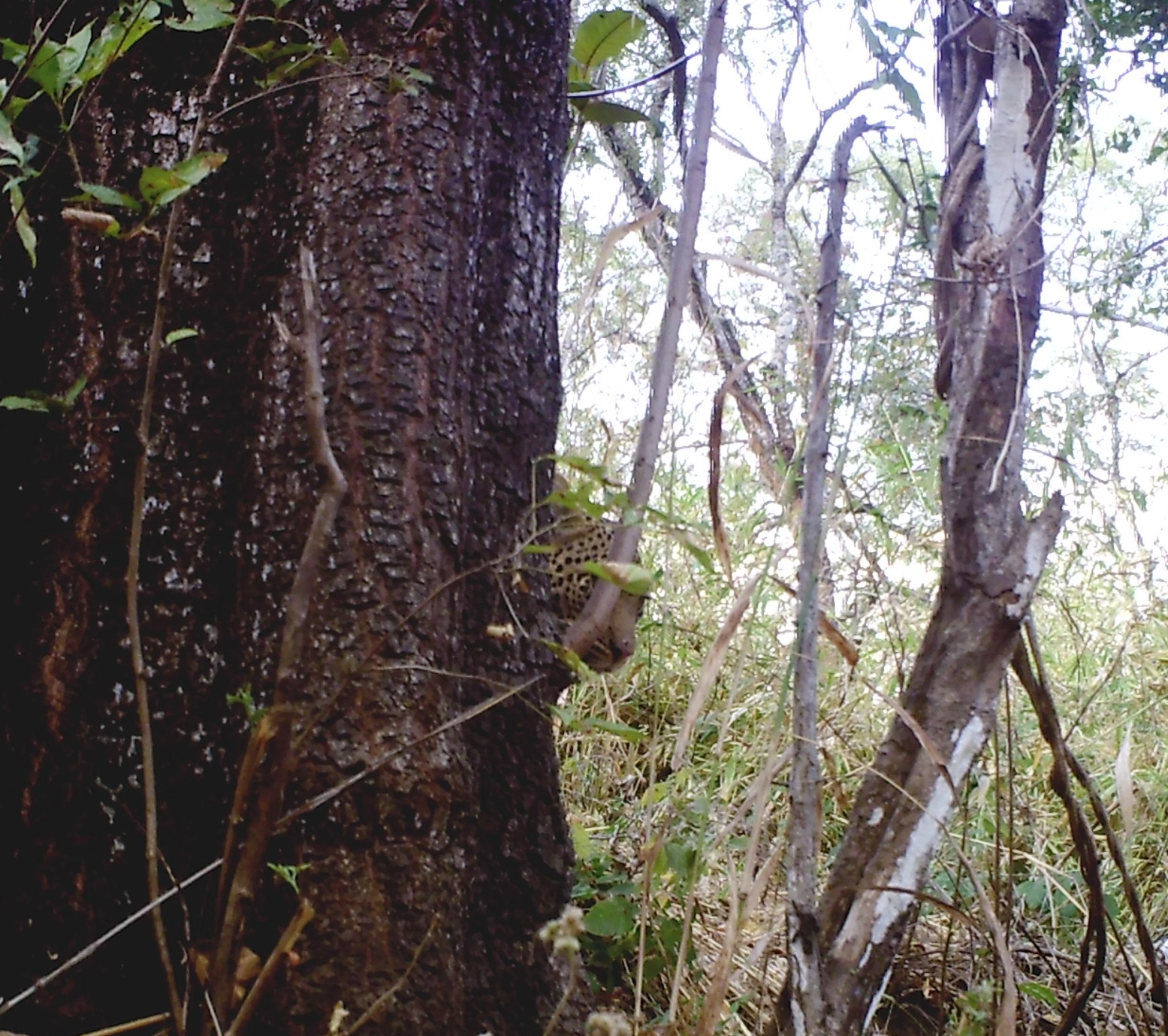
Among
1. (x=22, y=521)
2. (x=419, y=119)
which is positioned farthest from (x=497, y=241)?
(x=22, y=521)

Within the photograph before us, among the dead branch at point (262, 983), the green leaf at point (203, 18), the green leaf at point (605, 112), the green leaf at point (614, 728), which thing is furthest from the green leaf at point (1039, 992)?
the green leaf at point (203, 18)

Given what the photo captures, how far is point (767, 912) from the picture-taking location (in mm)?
2123

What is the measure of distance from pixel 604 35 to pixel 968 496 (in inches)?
35.1

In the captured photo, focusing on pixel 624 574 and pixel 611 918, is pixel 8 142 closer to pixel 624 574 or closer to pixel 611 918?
pixel 624 574

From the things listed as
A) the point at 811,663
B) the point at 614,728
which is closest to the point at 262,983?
the point at 614,728

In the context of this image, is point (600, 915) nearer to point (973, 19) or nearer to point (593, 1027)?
point (593, 1027)

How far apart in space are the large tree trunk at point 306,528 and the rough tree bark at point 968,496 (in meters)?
0.54

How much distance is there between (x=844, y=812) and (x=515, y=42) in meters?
1.73

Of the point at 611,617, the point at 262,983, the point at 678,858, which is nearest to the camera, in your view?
the point at 262,983

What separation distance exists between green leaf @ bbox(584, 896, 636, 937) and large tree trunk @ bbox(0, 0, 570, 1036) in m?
0.40

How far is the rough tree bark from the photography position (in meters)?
1.56

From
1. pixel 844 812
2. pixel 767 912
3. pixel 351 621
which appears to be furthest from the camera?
pixel 844 812

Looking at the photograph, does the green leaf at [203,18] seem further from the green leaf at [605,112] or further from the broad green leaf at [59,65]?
the green leaf at [605,112]

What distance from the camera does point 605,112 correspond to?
167 centimetres
